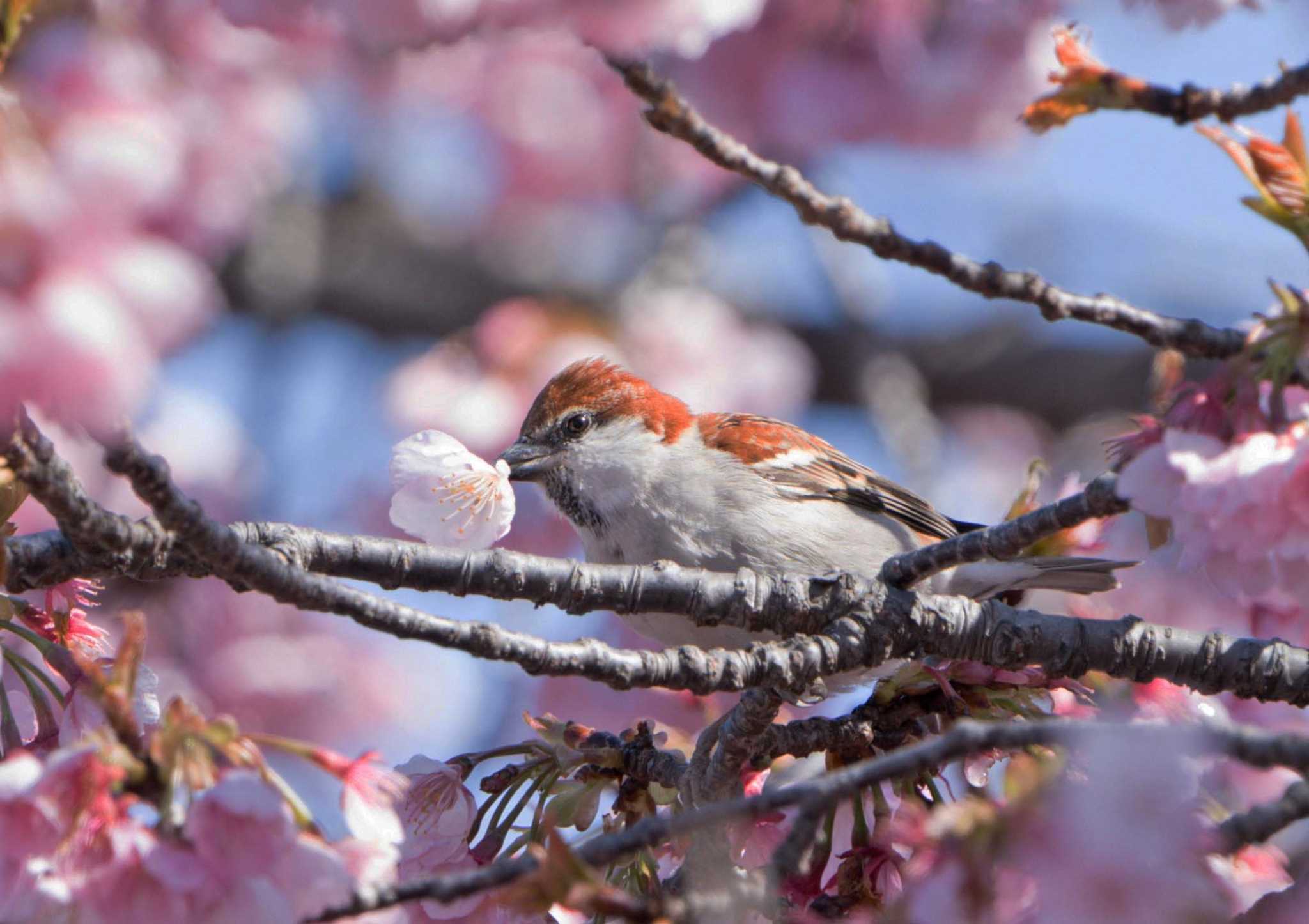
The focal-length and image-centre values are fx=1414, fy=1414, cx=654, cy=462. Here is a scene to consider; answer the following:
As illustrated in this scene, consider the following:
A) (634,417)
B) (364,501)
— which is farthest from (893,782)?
(364,501)

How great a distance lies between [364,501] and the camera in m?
4.69

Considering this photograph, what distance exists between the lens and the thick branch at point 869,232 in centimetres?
232

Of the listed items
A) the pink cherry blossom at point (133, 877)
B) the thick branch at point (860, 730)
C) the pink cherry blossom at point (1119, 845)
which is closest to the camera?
the pink cherry blossom at point (1119, 845)

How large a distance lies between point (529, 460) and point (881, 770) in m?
2.27

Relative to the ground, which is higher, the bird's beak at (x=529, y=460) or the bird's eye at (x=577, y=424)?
the bird's eye at (x=577, y=424)

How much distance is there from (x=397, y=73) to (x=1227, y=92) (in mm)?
4328

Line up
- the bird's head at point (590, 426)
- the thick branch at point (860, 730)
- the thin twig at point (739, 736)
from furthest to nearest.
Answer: the bird's head at point (590, 426)
the thick branch at point (860, 730)
the thin twig at point (739, 736)

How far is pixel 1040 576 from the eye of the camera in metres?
3.03

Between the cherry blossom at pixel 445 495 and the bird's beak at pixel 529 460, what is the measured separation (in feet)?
4.31

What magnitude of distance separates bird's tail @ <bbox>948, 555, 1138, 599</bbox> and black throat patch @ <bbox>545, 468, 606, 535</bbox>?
0.88 m

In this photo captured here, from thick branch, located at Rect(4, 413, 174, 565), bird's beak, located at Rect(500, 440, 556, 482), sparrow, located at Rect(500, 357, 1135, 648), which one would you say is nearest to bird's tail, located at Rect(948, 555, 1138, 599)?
sparrow, located at Rect(500, 357, 1135, 648)

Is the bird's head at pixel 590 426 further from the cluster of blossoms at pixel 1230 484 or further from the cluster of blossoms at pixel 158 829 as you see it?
the cluster of blossoms at pixel 158 829

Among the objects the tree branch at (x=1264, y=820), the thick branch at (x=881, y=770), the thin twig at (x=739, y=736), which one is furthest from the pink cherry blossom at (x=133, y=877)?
the tree branch at (x=1264, y=820)

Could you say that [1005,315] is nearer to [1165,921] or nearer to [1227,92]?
[1227,92]
